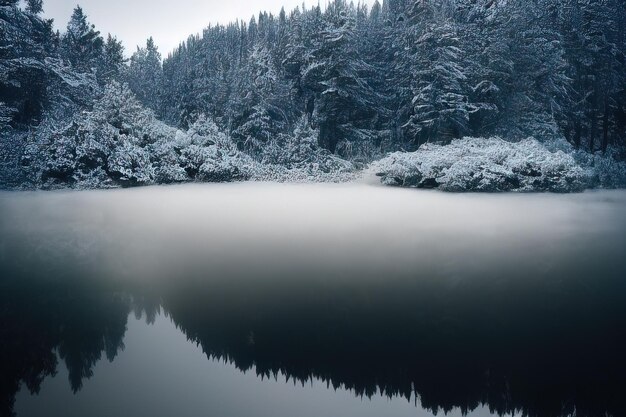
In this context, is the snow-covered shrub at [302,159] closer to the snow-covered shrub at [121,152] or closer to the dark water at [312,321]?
the snow-covered shrub at [121,152]

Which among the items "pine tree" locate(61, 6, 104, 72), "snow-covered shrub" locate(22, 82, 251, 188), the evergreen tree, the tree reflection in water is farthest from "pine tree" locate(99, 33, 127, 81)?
the tree reflection in water

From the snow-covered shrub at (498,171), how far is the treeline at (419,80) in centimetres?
637

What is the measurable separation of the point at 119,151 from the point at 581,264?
18071 millimetres

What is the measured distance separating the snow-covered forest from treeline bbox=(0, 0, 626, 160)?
0.12 meters

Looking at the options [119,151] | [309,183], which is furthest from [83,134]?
[309,183]

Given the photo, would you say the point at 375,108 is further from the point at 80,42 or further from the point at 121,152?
the point at 80,42

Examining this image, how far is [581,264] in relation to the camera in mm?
7078

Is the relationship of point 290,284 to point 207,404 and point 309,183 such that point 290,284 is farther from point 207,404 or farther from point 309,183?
point 309,183

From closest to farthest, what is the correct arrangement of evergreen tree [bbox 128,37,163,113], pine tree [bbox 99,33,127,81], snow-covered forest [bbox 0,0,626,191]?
snow-covered forest [bbox 0,0,626,191] → pine tree [bbox 99,33,127,81] → evergreen tree [bbox 128,37,163,113]

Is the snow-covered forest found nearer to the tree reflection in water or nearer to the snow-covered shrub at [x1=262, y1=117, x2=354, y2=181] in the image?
the snow-covered shrub at [x1=262, y1=117, x2=354, y2=181]

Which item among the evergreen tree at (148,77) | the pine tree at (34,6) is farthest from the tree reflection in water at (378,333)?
the evergreen tree at (148,77)

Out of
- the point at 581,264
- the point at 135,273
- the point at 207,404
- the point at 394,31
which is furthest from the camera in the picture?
the point at 394,31

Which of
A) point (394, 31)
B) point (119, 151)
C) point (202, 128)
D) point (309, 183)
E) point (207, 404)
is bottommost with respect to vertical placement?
point (207, 404)

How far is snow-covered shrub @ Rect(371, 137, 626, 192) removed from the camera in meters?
17.3
